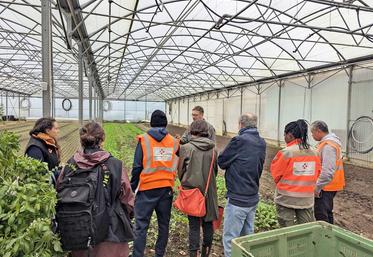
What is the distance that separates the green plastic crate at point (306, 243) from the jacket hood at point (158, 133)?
5.41 ft

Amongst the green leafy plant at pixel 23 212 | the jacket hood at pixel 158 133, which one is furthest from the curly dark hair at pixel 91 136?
the jacket hood at pixel 158 133

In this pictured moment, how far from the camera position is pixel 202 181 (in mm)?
3291

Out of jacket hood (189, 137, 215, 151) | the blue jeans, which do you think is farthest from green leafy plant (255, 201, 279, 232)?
jacket hood (189, 137, 215, 151)

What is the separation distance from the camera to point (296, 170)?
10.1 feet

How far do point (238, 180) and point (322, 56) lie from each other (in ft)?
33.7

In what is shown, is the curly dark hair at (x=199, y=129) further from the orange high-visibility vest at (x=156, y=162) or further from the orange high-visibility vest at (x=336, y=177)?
the orange high-visibility vest at (x=336, y=177)

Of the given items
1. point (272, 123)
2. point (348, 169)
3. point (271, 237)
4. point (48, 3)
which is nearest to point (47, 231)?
point (271, 237)

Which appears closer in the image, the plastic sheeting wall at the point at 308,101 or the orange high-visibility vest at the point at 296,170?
the orange high-visibility vest at the point at 296,170

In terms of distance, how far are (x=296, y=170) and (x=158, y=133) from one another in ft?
4.87

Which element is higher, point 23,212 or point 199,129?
point 199,129

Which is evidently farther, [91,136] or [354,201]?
[354,201]

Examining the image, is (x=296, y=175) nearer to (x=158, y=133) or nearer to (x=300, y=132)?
(x=300, y=132)

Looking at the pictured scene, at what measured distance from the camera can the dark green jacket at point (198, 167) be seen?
3281 mm

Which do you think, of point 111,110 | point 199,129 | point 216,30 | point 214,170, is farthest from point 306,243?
point 111,110
